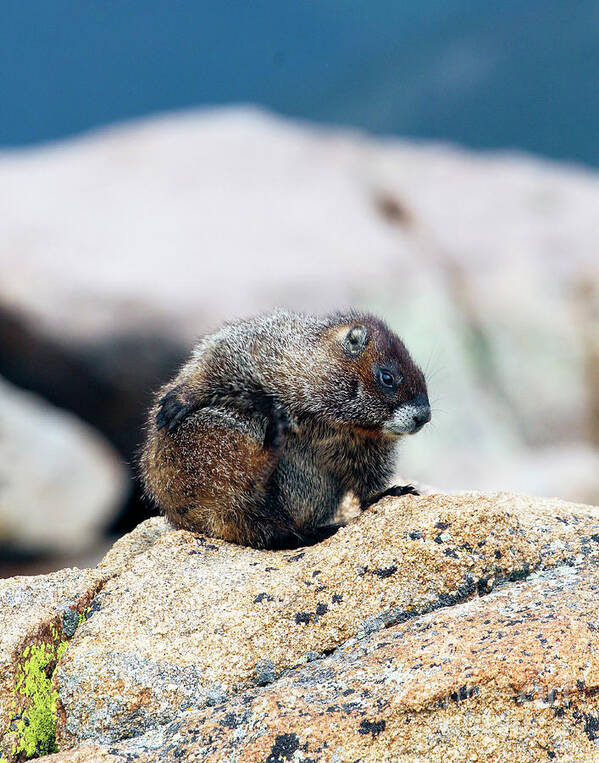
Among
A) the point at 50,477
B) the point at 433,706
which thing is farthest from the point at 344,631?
the point at 50,477

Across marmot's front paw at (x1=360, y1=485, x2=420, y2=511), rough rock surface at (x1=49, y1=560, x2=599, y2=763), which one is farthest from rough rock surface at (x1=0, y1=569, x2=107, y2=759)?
marmot's front paw at (x1=360, y1=485, x2=420, y2=511)

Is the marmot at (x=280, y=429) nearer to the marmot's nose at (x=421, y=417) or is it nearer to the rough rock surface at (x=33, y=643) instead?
the marmot's nose at (x=421, y=417)

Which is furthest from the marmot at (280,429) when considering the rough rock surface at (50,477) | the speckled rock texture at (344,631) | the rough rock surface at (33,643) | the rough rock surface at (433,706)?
→ the rough rock surface at (50,477)

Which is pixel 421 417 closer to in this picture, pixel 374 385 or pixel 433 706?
pixel 374 385

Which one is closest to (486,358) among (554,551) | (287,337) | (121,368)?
(121,368)

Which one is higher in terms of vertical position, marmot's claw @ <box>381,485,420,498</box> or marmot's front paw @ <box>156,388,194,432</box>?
marmot's front paw @ <box>156,388,194,432</box>

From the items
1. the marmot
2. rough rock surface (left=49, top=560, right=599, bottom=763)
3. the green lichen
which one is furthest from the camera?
the marmot

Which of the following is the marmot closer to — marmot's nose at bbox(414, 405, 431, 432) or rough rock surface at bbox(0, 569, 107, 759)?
marmot's nose at bbox(414, 405, 431, 432)
